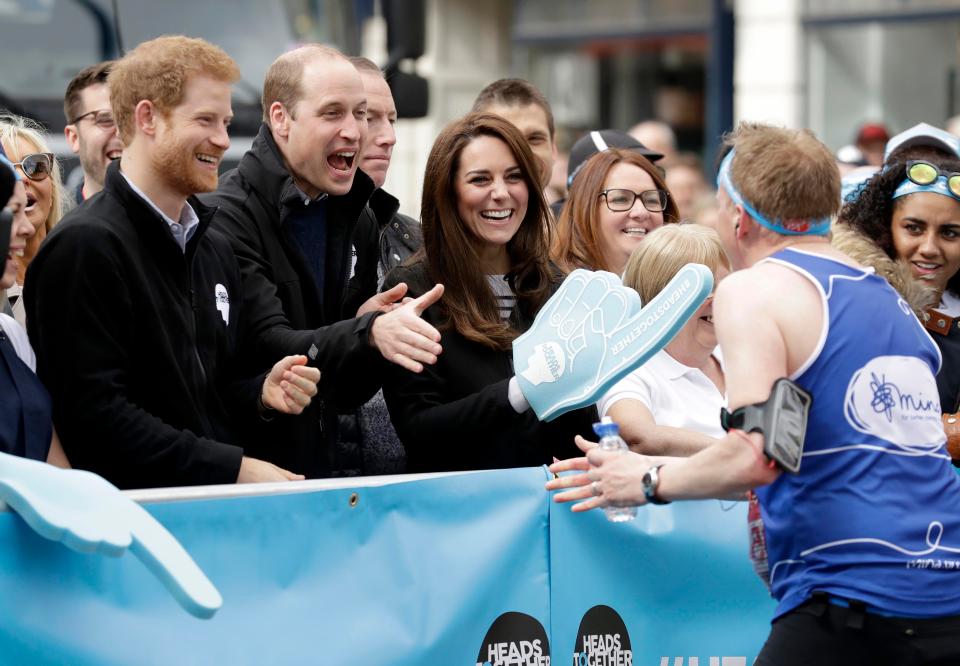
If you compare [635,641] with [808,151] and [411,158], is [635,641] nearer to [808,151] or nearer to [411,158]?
[808,151]

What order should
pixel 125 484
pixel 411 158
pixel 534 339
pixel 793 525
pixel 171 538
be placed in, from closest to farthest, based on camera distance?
pixel 171 538, pixel 793 525, pixel 125 484, pixel 534 339, pixel 411 158

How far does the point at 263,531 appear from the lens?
381cm

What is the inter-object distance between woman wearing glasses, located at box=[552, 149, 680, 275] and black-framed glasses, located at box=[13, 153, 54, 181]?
5.81 ft

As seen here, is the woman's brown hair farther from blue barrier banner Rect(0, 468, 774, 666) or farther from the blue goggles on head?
the blue goggles on head

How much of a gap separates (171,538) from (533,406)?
132 centimetres

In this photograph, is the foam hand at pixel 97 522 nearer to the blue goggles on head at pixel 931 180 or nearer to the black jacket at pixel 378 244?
the black jacket at pixel 378 244

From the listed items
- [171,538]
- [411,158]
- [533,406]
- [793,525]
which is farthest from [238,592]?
[411,158]

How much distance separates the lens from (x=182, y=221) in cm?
430

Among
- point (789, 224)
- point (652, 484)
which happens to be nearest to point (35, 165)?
point (652, 484)

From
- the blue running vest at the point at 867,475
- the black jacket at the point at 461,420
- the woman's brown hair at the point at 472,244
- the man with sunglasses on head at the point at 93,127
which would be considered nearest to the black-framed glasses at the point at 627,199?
the woman's brown hair at the point at 472,244

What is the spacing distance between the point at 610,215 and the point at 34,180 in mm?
2003

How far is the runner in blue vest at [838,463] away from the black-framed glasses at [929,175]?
2.07 metres

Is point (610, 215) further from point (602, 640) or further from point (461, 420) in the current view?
point (602, 640)

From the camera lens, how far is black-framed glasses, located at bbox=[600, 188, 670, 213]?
562 centimetres
